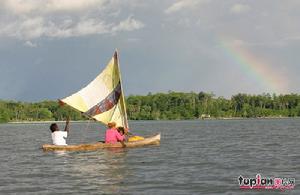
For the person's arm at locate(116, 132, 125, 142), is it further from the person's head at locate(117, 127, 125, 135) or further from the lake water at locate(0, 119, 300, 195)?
the lake water at locate(0, 119, 300, 195)

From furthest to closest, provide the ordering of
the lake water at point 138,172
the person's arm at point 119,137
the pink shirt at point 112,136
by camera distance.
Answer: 1. the person's arm at point 119,137
2. the pink shirt at point 112,136
3. the lake water at point 138,172

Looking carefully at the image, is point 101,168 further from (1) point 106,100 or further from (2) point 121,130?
(1) point 106,100

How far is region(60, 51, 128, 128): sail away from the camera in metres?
46.7

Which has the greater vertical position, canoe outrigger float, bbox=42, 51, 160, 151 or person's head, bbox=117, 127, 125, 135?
canoe outrigger float, bbox=42, 51, 160, 151

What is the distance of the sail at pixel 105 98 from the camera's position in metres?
46.7

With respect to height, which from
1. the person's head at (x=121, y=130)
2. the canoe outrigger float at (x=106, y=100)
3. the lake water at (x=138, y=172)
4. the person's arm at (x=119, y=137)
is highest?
the canoe outrigger float at (x=106, y=100)

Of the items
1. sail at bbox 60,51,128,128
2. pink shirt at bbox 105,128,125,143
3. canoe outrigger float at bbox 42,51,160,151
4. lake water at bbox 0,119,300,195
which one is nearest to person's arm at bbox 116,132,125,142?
pink shirt at bbox 105,128,125,143

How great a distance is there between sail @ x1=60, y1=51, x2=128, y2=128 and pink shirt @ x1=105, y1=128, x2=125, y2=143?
4.35 meters

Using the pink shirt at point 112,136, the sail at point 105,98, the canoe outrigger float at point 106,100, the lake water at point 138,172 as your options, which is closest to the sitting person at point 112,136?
the pink shirt at point 112,136

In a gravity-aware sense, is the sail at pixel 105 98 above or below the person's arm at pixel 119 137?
above

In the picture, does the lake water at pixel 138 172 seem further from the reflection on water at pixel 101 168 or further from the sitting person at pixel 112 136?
the sitting person at pixel 112 136

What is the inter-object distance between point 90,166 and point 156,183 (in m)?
7.89

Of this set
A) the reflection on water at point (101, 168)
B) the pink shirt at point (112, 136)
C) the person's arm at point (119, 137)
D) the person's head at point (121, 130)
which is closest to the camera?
the reflection on water at point (101, 168)

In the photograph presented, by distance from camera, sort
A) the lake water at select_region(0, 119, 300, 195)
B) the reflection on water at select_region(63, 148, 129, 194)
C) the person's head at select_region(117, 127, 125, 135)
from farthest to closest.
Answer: the person's head at select_region(117, 127, 125, 135) < the reflection on water at select_region(63, 148, 129, 194) < the lake water at select_region(0, 119, 300, 195)
